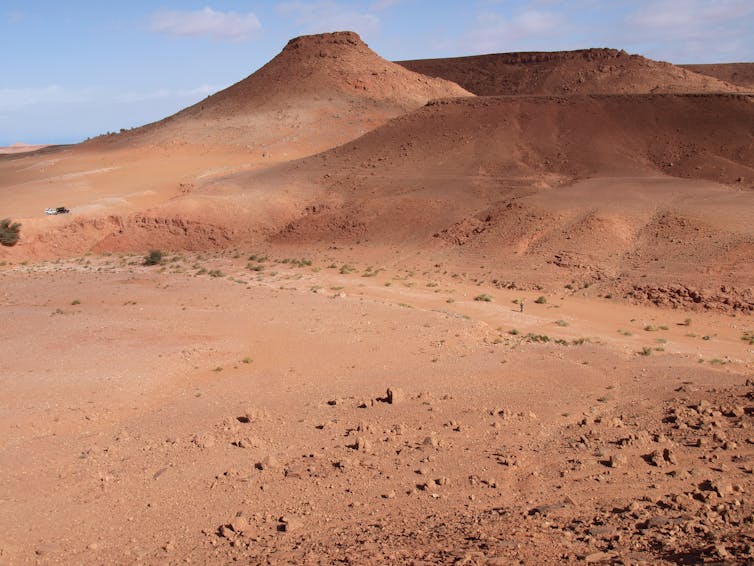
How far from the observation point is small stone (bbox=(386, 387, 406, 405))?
30.4 ft

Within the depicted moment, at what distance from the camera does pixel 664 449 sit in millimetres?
7281

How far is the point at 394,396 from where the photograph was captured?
9281 mm

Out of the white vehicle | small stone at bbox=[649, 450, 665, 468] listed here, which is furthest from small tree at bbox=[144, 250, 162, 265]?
small stone at bbox=[649, 450, 665, 468]

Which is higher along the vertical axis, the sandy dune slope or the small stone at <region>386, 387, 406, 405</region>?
the sandy dune slope

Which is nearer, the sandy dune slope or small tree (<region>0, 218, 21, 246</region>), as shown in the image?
small tree (<region>0, 218, 21, 246</region>)

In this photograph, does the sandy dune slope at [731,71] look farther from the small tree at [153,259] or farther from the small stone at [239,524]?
the small stone at [239,524]

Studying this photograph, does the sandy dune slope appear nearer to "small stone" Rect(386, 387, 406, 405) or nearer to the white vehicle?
the white vehicle

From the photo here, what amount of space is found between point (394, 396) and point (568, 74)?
56.7 m

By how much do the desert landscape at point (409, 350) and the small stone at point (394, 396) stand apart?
0.03 meters

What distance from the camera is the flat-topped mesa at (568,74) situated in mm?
52719

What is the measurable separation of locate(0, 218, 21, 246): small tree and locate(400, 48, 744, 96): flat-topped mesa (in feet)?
129

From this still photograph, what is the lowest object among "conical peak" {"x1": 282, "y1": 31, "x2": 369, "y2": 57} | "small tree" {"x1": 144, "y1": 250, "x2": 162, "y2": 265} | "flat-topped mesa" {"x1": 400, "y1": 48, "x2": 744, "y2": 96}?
"small tree" {"x1": 144, "y1": 250, "x2": 162, "y2": 265}

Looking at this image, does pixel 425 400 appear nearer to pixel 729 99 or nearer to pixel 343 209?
pixel 343 209

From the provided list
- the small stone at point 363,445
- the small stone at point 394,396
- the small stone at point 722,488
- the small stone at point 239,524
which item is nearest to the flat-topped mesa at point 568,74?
the small stone at point 394,396
